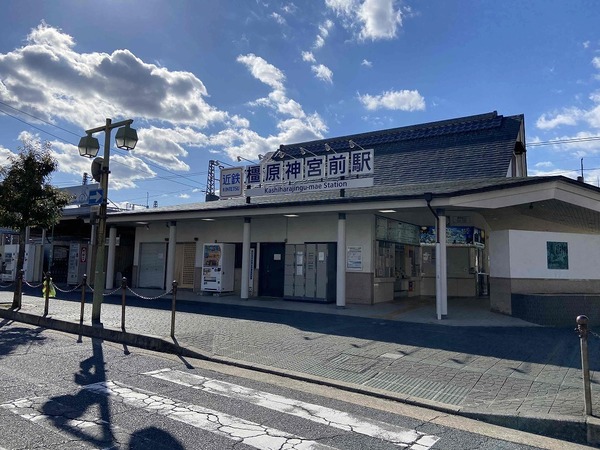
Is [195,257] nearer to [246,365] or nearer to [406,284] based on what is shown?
[406,284]

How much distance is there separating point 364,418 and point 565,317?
30.4ft

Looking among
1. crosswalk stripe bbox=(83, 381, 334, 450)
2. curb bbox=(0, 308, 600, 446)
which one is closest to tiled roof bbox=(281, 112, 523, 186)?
curb bbox=(0, 308, 600, 446)

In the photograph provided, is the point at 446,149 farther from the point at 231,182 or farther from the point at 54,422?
the point at 54,422

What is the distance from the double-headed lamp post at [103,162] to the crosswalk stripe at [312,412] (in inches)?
195

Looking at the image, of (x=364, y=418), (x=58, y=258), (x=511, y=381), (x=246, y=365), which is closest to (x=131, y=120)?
(x=246, y=365)

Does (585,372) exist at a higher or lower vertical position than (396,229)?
lower

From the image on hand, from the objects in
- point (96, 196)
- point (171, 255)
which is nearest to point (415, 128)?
point (171, 255)

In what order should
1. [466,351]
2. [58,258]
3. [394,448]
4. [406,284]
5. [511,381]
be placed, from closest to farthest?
[394,448]
[511,381]
[466,351]
[406,284]
[58,258]

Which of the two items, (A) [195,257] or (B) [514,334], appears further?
(A) [195,257]

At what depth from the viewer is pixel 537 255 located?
12922 millimetres

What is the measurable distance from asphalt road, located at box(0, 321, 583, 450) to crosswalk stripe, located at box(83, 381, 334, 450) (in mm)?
11

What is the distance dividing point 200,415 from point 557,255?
11949mm

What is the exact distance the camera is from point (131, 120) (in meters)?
11.3

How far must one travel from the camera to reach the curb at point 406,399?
483cm
